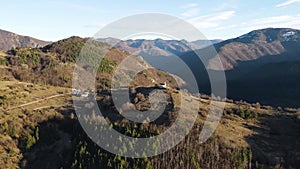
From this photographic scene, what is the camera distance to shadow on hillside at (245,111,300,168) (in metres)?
66.4

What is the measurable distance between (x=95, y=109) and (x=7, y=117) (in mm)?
23753

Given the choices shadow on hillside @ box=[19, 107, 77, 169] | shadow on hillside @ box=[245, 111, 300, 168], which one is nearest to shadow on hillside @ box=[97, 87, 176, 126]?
shadow on hillside @ box=[19, 107, 77, 169]

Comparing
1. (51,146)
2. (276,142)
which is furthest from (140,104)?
(276,142)

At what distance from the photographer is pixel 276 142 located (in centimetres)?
7594

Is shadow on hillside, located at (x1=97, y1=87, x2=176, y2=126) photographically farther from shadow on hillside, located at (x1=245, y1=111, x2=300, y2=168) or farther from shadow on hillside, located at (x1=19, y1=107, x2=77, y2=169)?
shadow on hillside, located at (x1=245, y1=111, x2=300, y2=168)

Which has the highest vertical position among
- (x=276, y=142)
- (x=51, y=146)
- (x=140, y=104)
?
(x=140, y=104)

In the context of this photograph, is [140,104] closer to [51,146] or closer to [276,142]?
[51,146]

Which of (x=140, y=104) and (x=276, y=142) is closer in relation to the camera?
(x=276, y=142)

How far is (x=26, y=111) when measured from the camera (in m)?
93.5

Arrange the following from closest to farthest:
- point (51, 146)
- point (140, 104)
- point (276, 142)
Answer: point (276, 142) → point (51, 146) → point (140, 104)

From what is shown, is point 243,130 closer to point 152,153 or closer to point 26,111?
point 152,153

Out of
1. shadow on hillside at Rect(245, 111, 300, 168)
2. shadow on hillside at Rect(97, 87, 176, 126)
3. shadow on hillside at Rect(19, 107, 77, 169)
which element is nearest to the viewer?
shadow on hillside at Rect(245, 111, 300, 168)

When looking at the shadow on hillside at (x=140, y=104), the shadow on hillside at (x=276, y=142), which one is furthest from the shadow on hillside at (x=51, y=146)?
the shadow on hillside at (x=276, y=142)

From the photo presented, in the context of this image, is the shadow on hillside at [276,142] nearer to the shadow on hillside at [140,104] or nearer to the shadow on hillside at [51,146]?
the shadow on hillside at [140,104]
